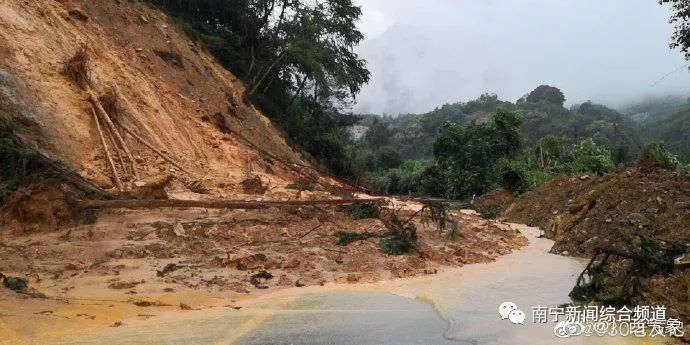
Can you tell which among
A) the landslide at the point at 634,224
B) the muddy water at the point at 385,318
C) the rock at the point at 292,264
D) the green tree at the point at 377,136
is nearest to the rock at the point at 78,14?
the rock at the point at 292,264

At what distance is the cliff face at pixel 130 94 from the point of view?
30.3 feet

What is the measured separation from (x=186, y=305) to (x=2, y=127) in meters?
5.11

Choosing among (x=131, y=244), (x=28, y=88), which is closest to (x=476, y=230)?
(x=131, y=244)

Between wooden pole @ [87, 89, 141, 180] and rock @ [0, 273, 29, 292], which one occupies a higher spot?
wooden pole @ [87, 89, 141, 180]

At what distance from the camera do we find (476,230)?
10.3 metres

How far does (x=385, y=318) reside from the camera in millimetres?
4496

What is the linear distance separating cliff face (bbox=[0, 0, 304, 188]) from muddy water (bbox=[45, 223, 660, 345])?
5.57m

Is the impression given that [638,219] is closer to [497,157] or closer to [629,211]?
[629,211]

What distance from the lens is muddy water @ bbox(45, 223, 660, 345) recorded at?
3.83 m

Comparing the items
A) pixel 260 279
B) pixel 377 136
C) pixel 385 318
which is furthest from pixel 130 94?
pixel 377 136

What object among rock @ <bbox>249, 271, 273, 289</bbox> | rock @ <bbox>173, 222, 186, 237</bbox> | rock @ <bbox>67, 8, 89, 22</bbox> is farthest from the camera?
rock @ <bbox>67, 8, 89, 22</bbox>

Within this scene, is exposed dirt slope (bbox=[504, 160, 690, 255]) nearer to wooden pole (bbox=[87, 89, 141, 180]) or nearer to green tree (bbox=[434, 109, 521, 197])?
wooden pole (bbox=[87, 89, 141, 180])

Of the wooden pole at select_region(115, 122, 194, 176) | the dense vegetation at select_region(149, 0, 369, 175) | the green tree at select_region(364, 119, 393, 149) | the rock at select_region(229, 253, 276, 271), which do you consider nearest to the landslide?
the rock at select_region(229, 253, 276, 271)

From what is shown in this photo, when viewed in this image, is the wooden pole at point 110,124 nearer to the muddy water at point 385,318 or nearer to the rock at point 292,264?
the rock at point 292,264
